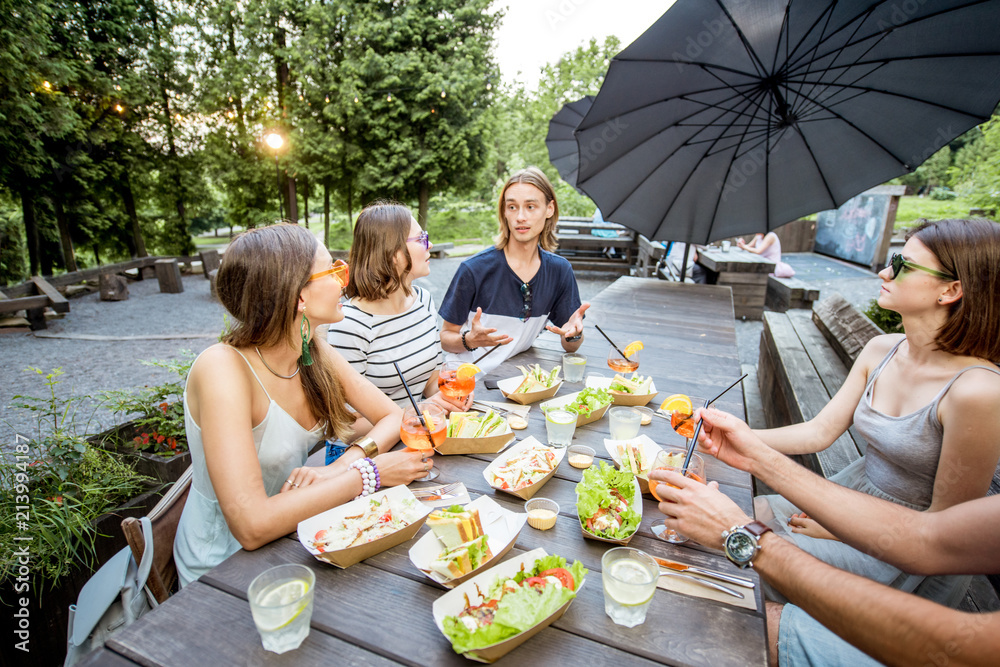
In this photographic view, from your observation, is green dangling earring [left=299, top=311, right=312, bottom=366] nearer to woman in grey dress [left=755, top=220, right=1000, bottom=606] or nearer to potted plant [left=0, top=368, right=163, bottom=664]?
potted plant [left=0, top=368, right=163, bottom=664]

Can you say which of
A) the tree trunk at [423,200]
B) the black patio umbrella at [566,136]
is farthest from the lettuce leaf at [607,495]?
the tree trunk at [423,200]

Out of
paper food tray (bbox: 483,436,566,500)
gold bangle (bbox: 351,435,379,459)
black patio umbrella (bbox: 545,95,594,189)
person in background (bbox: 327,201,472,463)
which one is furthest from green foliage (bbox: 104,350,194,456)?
black patio umbrella (bbox: 545,95,594,189)

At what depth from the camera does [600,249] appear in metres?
12.6

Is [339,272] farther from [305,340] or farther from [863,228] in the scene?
[863,228]

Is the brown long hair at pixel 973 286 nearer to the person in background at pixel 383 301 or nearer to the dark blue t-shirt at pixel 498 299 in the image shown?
the dark blue t-shirt at pixel 498 299

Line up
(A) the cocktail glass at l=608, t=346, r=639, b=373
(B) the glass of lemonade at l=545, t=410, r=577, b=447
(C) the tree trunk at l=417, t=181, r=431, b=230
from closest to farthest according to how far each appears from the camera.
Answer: (B) the glass of lemonade at l=545, t=410, r=577, b=447 < (A) the cocktail glass at l=608, t=346, r=639, b=373 < (C) the tree trunk at l=417, t=181, r=431, b=230

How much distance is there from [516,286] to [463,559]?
237cm

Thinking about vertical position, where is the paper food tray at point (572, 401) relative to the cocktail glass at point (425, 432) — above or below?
below

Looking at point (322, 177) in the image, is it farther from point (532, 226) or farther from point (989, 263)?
point (989, 263)

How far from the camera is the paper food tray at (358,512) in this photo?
137cm

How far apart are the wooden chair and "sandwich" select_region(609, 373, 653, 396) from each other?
195cm

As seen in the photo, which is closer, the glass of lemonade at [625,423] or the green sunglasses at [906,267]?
the green sunglasses at [906,267]

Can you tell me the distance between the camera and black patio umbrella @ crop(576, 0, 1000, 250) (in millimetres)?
2908

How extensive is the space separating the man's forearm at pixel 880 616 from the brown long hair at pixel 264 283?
1865mm
